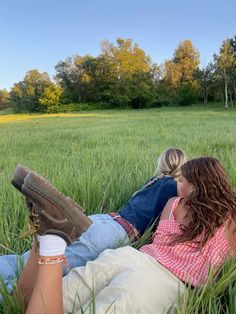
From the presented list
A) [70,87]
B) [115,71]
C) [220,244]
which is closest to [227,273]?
[220,244]

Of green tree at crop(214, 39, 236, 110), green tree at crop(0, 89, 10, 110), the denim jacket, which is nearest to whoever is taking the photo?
the denim jacket

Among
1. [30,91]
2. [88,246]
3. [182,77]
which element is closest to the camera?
[88,246]

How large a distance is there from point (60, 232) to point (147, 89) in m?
45.4

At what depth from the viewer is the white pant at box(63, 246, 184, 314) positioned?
128cm

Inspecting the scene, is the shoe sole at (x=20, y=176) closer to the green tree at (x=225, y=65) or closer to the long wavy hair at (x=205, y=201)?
the long wavy hair at (x=205, y=201)

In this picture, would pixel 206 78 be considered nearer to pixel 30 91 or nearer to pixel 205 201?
pixel 30 91

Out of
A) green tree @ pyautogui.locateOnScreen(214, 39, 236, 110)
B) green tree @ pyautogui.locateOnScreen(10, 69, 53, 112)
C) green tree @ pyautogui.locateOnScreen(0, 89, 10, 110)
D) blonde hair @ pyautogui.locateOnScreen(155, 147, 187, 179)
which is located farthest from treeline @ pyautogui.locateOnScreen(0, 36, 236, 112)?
blonde hair @ pyautogui.locateOnScreen(155, 147, 187, 179)

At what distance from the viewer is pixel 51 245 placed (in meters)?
1.41

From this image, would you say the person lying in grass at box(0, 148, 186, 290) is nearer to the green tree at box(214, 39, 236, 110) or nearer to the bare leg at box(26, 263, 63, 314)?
the bare leg at box(26, 263, 63, 314)

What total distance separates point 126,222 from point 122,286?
0.81 metres

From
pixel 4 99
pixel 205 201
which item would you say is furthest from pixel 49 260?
pixel 4 99

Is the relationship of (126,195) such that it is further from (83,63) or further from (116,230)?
(83,63)

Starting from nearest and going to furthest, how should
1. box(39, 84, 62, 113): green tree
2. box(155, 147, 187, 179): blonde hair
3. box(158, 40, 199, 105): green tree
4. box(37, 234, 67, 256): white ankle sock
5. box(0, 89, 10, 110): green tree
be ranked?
box(37, 234, 67, 256): white ankle sock, box(155, 147, 187, 179): blonde hair, box(158, 40, 199, 105): green tree, box(39, 84, 62, 113): green tree, box(0, 89, 10, 110): green tree

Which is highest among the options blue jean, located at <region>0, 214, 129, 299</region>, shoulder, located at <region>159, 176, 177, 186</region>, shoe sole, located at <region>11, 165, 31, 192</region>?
shoe sole, located at <region>11, 165, 31, 192</region>
